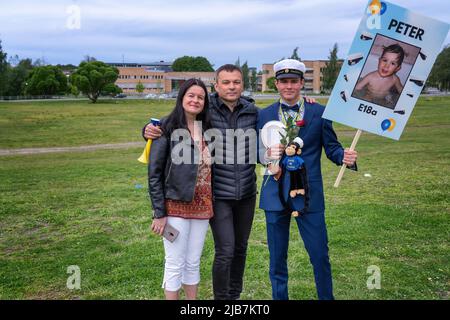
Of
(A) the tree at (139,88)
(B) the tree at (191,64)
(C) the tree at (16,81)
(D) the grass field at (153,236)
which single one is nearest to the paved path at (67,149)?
(D) the grass field at (153,236)

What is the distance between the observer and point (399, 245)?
6523 millimetres

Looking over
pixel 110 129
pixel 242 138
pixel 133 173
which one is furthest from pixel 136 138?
pixel 242 138

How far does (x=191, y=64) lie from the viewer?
101750 millimetres

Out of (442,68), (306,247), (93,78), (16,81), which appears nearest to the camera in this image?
(306,247)

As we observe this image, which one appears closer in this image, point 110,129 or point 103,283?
point 103,283

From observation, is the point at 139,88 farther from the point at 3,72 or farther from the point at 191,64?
the point at 3,72

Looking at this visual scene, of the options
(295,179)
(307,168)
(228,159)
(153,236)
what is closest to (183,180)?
(228,159)

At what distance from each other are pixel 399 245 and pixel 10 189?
9143 mm

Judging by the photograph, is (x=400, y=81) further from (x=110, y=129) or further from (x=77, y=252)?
(x=110, y=129)

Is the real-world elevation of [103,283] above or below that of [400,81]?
below

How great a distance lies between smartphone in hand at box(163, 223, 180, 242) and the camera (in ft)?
13.2

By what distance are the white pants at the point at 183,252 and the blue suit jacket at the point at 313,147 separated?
2.37 ft

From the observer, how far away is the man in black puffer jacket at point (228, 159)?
4133mm

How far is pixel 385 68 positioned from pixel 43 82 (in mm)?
80694
